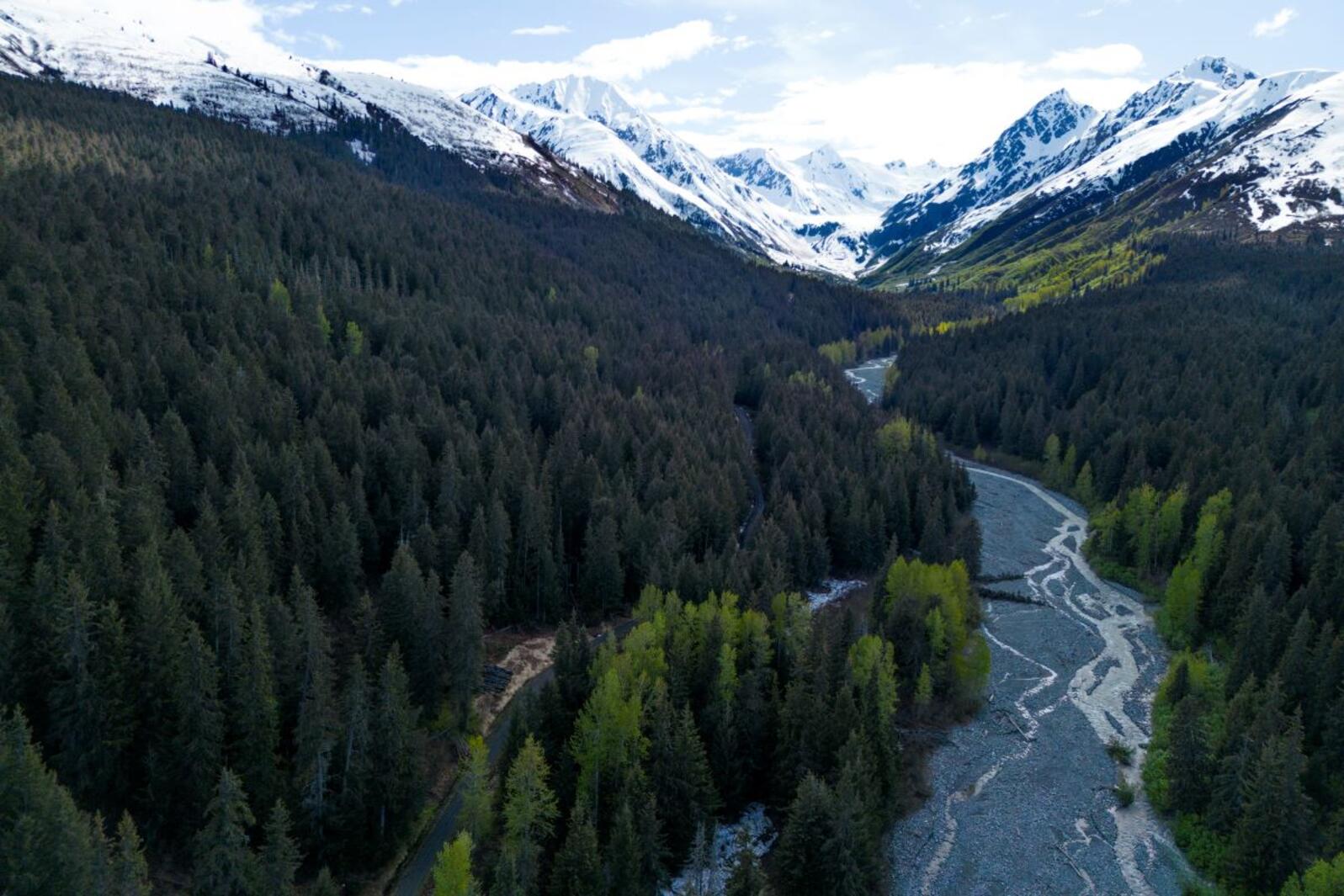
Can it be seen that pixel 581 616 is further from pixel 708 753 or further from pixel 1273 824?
pixel 1273 824

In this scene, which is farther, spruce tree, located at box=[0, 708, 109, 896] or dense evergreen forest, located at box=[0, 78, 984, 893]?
dense evergreen forest, located at box=[0, 78, 984, 893]

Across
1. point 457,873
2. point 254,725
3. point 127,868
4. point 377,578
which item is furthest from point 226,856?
point 377,578

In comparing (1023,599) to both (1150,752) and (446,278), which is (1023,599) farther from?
(446,278)

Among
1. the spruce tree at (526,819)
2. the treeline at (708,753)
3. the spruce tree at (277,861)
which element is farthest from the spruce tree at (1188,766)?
the spruce tree at (277,861)

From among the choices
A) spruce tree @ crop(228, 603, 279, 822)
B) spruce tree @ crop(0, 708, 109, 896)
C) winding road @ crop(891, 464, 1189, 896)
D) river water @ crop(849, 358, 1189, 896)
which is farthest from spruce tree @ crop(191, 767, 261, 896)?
winding road @ crop(891, 464, 1189, 896)

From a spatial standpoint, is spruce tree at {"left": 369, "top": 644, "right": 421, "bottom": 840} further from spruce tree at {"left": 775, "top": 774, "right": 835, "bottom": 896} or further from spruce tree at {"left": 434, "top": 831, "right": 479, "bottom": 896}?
spruce tree at {"left": 775, "top": 774, "right": 835, "bottom": 896}
